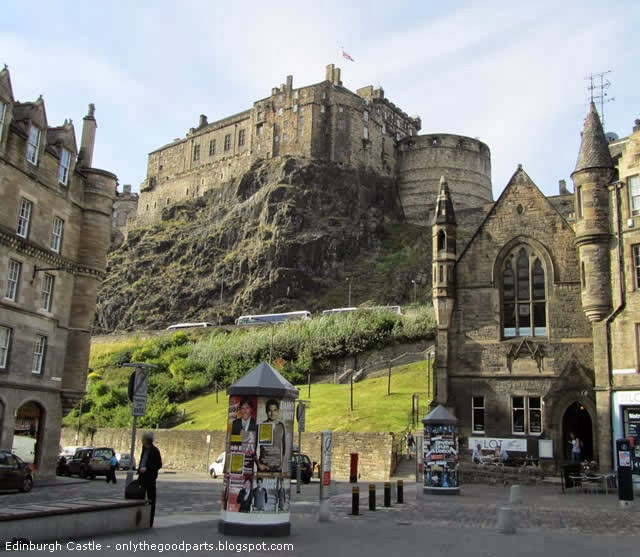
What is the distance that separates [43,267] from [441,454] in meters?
17.9

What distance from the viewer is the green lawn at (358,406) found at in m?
39.6

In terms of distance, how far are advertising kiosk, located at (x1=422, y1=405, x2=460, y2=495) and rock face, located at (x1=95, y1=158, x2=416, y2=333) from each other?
58571 mm

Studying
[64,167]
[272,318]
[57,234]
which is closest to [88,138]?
[64,167]

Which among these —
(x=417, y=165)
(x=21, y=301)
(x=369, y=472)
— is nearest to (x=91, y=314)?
(x=21, y=301)

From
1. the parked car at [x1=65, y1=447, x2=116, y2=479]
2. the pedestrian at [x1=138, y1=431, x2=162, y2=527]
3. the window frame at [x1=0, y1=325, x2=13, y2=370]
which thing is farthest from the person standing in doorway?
the window frame at [x1=0, y1=325, x2=13, y2=370]

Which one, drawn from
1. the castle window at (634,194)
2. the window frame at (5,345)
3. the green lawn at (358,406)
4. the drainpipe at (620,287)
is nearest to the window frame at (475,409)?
the drainpipe at (620,287)

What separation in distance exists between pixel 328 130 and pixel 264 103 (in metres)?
11.6

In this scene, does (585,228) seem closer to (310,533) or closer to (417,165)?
(310,533)

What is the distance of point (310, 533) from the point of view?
1345 cm

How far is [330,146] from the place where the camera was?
98062 millimetres

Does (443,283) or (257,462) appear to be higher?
(443,283)

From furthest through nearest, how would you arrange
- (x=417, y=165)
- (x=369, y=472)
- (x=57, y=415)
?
(x=417, y=165), (x=369, y=472), (x=57, y=415)

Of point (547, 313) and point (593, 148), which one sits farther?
point (547, 313)

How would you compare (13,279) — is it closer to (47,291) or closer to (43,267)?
(43,267)
